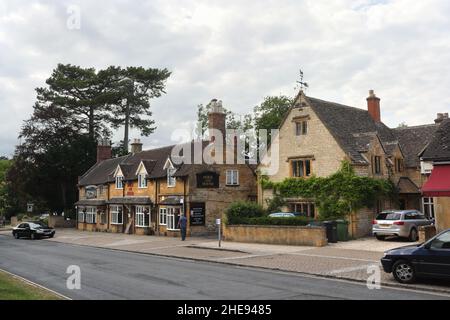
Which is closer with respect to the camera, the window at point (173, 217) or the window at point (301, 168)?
the window at point (301, 168)

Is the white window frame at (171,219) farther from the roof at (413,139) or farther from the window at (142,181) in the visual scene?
the roof at (413,139)

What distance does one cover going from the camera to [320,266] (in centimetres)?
1655

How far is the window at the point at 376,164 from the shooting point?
29.3m

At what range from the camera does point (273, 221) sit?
26.0 m

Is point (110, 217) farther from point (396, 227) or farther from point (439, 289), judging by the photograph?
point (439, 289)

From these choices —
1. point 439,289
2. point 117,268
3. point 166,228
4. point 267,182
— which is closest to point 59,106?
point 166,228

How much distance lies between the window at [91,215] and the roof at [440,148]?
3497 centimetres

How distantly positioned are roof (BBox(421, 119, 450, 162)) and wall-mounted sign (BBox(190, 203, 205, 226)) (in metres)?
17.5

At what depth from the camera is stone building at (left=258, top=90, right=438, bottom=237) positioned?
94.8ft

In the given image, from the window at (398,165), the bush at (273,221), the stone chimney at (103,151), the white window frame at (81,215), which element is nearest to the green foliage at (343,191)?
the window at (398,165)

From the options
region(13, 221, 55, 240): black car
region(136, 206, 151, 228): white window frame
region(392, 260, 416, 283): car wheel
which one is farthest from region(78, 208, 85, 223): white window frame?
region(392, 260, 416, 283): car wheel

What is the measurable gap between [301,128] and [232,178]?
802cm
